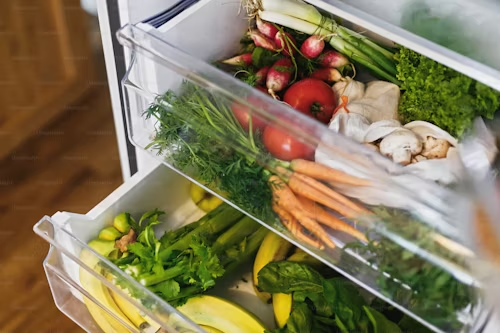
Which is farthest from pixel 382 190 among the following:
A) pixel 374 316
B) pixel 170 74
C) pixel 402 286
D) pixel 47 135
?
pixel 47 135

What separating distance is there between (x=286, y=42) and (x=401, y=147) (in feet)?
0.88

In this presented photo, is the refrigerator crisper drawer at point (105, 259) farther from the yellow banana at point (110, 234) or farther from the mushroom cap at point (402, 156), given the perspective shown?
the mushroom cap at point (402, 156)

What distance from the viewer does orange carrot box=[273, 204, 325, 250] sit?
0.92m

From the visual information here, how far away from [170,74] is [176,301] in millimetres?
343

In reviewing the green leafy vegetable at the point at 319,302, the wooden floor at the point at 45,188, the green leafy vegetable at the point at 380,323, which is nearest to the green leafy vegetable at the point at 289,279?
the green leafy vegetable at the point at 319,302

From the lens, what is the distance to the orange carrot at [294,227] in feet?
3.03

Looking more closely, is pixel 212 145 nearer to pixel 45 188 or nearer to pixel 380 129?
pixel 380 129

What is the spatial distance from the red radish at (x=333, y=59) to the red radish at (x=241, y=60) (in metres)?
0.11

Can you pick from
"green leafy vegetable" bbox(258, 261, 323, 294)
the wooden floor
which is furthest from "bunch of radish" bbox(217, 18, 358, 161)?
the wooden floor

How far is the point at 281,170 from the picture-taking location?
0.92 m

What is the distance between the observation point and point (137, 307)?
998 millimetres

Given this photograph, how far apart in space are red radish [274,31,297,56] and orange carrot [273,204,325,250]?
0.27 meters

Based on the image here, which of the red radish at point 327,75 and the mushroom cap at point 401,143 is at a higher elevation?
the mushroom cap at point 401,143

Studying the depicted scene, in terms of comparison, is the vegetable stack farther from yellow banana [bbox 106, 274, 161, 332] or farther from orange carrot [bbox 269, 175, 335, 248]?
yellow banana [bbox 106, 274, 161, 332]
